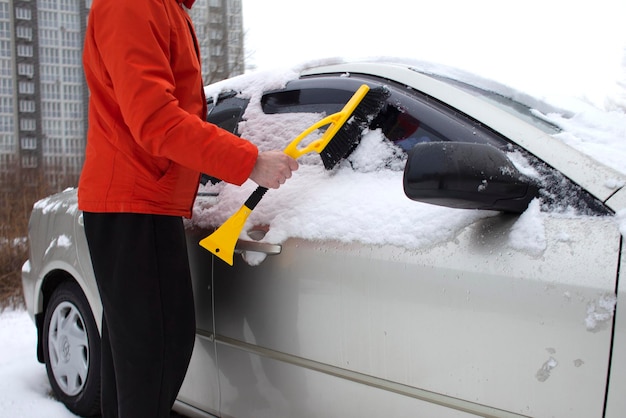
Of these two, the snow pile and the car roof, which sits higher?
the car roof

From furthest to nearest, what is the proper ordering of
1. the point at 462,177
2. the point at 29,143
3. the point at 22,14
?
1. the point at 22,14
2. the point at 29,143
3. the point at 462,177

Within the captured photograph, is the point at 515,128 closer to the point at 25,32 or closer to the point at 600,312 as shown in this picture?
the point at 600,312

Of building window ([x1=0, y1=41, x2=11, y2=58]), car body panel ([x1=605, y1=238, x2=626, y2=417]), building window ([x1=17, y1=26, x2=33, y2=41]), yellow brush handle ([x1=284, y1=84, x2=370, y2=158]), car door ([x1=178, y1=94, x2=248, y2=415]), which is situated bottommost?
car door ([x1=178, y1=94, x2=248, y2=415])

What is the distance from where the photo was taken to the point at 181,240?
1666 mm

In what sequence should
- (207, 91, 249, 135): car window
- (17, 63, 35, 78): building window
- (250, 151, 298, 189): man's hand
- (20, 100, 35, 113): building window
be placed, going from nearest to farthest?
(250, 151, 298, 189): man's hand → (207, 91, 249, 135): car window → (17, 63, 35, 78): building window → (20, 100, 35, 113): building window

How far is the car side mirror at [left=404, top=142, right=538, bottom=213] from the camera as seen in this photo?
114cm

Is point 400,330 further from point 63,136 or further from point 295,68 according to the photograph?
point 63,136

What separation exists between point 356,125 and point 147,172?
69 cm

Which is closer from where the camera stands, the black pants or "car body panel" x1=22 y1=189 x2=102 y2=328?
the black pants

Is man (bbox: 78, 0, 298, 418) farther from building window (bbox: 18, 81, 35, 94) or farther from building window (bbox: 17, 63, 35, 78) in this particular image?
building window (bbox: 18, 81, 35, 94)

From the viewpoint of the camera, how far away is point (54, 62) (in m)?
13.7

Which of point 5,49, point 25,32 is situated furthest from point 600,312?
point 25,32

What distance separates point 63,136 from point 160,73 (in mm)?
10792

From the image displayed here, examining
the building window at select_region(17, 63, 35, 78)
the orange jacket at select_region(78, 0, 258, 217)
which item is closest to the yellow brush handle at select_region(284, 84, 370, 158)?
the orange jacket at select_region(78, 0, 258, 217)
